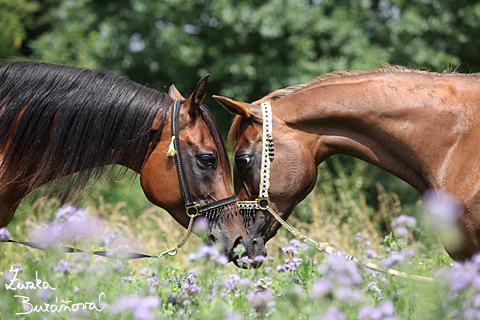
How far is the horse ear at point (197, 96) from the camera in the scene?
8.93 feet

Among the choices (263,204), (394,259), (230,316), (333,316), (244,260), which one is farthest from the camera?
(263,204)

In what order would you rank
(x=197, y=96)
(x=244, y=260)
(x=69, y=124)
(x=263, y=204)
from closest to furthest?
1. (x=244, y=260)
2. (x=69, y=124)
3. (x=197, y=96)
4. (x=263, y=204)

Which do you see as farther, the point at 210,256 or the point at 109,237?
the point at 109,237

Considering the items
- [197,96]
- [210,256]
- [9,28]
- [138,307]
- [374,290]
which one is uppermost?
[197,96]

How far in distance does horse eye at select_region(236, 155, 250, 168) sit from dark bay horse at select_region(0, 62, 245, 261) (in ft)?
0.49

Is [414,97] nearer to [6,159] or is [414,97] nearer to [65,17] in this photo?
[6,159]

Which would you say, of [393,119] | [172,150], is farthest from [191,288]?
[393,119]

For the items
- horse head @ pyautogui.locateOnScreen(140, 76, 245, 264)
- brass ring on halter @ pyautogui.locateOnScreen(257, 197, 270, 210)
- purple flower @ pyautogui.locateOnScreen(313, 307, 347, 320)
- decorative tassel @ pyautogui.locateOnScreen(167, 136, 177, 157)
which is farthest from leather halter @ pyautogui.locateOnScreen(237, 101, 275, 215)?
purple flower @ pyautogui.locateOnScreen(313, 307, 347, 320)

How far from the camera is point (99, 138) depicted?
2691mm

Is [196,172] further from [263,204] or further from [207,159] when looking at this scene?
[263,204]

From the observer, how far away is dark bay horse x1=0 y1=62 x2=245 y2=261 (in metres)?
2.62

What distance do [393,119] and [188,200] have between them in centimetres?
154

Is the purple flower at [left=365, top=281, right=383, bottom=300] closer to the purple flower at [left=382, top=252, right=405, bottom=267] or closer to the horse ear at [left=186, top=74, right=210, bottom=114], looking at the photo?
the purple flower at [left=382, top=252, right=405, bottom=267]

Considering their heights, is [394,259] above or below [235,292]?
above
